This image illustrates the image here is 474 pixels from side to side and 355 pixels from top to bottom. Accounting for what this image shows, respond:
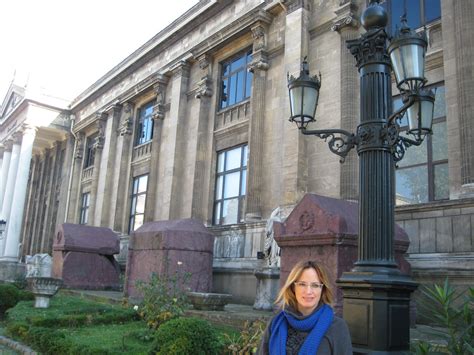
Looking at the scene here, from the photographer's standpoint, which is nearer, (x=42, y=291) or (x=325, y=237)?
(x=325, y=237)

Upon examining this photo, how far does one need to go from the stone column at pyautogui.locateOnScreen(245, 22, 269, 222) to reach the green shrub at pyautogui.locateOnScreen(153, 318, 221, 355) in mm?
9454

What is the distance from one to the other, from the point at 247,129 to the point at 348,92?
487cm

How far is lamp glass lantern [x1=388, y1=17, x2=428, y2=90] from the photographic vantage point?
4898 mm

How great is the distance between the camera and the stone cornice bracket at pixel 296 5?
602 inches

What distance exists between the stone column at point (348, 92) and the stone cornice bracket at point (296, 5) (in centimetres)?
160

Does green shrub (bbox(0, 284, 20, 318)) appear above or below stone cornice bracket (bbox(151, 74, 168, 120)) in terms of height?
below

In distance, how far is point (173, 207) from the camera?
65.7 ft

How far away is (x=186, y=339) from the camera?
5734mm

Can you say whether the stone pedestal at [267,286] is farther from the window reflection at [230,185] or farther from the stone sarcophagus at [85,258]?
the stone sarcophagus at [85,258]

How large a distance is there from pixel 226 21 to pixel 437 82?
33.1ft

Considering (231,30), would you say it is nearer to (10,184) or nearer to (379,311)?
Result: (379,311)

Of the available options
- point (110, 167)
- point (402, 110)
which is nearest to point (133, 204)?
point (110, 167)

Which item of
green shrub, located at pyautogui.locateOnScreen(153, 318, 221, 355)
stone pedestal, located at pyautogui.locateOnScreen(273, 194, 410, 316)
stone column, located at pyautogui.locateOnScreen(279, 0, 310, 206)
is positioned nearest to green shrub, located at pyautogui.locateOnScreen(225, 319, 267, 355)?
green shrub, located at pyautogui.locateOnScreen(153, 318, 221, 355)

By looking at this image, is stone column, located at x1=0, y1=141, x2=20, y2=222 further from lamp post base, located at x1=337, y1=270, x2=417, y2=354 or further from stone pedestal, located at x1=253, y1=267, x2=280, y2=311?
lamp post base, located at x1=337, y1=270, x2=417, y2=354
